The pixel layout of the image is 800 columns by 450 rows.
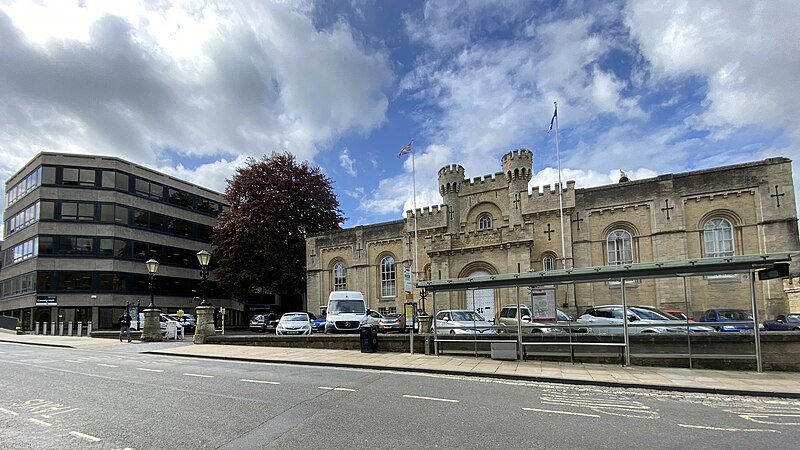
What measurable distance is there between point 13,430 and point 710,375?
558 inches

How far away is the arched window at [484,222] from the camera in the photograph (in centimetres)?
3462

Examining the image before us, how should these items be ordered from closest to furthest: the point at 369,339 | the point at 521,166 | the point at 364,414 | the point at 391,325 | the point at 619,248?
the point at 364,414, the point at 369,339, the point at 391,325, the point at 619,248, the point at 521,166

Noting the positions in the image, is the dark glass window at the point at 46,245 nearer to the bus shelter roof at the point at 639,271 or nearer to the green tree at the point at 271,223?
the green tree at the point at 271,223

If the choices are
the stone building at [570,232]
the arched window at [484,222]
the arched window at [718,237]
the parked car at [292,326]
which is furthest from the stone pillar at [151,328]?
the arched window at [718,237]

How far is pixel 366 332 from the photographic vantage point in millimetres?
17172

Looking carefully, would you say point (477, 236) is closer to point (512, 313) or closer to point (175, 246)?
point (512, 313)

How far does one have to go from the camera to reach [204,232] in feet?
179

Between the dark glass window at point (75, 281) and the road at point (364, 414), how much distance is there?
35.3 m

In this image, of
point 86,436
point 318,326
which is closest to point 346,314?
point 318,326

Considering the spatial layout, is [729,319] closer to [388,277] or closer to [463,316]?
[463,316]

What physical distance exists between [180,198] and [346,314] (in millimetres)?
36083

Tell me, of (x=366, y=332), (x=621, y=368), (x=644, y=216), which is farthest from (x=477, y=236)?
(x=621, y=368)

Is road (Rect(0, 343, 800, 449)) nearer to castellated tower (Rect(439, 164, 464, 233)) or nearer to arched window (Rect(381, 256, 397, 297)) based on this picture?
castellated tower (Rect(439, 164, 464, 233))

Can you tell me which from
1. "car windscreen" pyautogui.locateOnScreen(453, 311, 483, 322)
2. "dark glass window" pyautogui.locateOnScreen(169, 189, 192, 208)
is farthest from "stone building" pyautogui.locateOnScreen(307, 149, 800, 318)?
"dark glass window" pyautogui.locateOnScreen(169, 189, 192, 208)
